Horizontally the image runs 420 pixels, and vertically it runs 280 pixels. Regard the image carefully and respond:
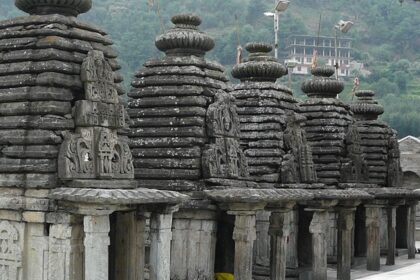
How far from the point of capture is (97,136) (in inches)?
579

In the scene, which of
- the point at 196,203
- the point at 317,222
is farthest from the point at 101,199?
the point at 317,222

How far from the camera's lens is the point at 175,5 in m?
138

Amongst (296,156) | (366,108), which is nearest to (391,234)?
(366,108)

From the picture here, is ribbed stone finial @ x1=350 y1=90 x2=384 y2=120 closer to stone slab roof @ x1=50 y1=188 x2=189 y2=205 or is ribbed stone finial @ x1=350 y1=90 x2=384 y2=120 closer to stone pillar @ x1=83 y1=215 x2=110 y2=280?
stone slab roof @ x1=50 y1=188 x2=189 y2=205

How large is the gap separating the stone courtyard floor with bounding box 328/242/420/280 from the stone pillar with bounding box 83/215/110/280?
16.7 feet

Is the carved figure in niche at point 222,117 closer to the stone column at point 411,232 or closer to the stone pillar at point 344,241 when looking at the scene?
the stone pillar at point 344,241

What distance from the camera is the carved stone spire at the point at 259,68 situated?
24.1 meters

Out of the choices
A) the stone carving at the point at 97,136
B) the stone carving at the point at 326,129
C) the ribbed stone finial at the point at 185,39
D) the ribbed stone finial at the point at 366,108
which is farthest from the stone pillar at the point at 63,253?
the ribbed stone finial at the point at 366,108

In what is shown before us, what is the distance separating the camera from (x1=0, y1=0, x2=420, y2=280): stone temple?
14.2 metres

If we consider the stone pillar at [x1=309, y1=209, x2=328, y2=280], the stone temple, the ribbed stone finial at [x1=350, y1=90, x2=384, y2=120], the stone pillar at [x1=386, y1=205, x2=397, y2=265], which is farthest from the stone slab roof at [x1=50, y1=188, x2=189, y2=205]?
the ribbed stone finial at [x1=350, y1=90, x2=384, y2=120]

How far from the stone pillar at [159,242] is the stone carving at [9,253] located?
7.74 feet

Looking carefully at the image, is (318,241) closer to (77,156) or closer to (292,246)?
(292,246)

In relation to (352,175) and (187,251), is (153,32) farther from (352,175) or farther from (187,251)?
(187,251)

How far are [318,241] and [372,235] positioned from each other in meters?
5.71
